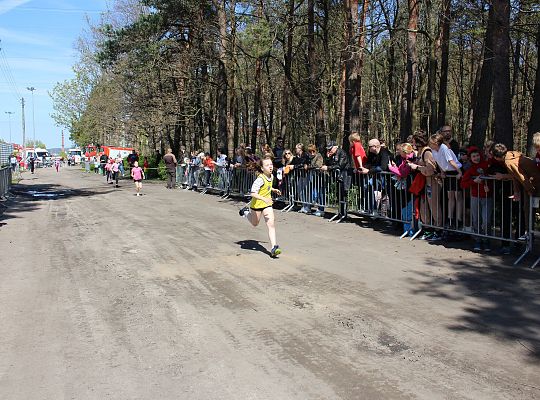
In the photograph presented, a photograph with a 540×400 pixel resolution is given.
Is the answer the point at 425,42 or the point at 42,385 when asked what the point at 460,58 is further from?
the point at 42,385

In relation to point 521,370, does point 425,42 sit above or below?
above

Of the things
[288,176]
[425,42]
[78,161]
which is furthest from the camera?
[78,161]

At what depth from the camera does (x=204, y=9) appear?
89.0 feet

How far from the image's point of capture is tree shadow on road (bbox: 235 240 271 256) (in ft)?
31.9

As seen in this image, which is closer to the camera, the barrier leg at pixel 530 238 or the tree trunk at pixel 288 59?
the barrier leg at pixel 530 238

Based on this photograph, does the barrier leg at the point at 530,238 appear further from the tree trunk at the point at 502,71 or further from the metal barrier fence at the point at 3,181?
the metal barrier fence at the point at 3,181

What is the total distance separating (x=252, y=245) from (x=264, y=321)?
4.55 meters

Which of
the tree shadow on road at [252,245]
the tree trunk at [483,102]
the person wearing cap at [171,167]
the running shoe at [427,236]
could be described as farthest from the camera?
the person wearing cap at [171,167]

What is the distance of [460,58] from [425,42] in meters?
5.23

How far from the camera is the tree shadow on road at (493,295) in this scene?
17.7ft

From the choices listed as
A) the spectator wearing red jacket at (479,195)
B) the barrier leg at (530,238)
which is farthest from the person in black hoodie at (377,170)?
the barrier leg at (530,238)

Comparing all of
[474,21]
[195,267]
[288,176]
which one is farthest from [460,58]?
[195,267]

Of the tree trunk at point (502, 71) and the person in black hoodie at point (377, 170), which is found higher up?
the tree trunk at point (502, 71)

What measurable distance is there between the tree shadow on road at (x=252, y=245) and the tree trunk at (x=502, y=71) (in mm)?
6406
